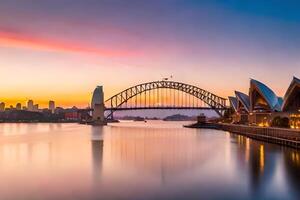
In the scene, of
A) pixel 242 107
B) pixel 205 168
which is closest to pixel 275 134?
pixel 205 168

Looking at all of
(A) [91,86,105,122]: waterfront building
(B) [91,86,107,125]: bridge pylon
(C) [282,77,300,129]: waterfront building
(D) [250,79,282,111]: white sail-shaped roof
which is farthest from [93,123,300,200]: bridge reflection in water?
(B) [91,86,107,125]: bridge pylon

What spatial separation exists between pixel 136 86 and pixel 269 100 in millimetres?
87278

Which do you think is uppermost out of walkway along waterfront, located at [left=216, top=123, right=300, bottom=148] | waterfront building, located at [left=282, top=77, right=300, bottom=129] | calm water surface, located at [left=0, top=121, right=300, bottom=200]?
waterfront building, located at [left=282, top=77, right=300, bottom=129]

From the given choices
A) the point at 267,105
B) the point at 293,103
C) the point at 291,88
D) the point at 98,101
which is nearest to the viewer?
the point at 291,88

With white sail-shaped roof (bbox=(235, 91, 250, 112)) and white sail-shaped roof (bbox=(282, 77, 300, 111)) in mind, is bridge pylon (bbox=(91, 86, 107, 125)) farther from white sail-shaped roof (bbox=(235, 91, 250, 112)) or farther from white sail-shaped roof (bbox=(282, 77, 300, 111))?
white sail-shaped roof (bbox=(282, 77, 300, 111))

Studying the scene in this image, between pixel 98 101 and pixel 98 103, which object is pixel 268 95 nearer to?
pixel 98 103

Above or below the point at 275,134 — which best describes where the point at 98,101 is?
above

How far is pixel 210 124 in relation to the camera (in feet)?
447

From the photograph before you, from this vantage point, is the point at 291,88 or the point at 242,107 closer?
the point at 291,88

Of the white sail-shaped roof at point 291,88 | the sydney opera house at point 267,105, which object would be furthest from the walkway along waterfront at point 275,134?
the white sail-shaped roof at point 291,88

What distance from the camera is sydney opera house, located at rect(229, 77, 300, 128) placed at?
66.2m

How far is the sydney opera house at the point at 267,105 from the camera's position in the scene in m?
66.2

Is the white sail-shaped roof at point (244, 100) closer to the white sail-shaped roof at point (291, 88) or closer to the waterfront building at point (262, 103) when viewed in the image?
the waterfront building at point (262, 103)

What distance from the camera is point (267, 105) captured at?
86.7 meters
